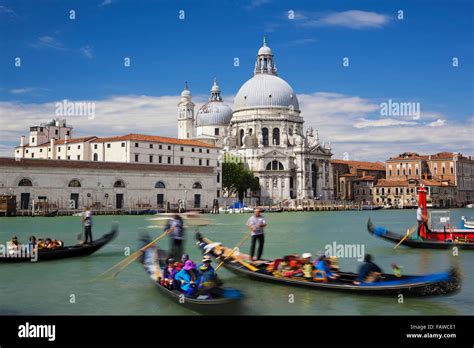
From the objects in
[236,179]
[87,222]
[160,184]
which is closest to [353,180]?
[236,179]

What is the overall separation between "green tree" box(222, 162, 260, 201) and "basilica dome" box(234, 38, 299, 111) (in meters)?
9.75

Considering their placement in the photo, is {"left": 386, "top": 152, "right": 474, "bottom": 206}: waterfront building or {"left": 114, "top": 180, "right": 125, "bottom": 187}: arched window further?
{"left": 386, "top": 152, "right": 474, "bottom": 206}: waterfront building

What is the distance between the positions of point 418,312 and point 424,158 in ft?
192

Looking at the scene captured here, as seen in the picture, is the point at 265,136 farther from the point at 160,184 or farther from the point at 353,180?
the point at 160,184

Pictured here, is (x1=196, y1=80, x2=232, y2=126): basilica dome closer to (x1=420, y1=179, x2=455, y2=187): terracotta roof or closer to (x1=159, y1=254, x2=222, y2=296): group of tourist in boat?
(x1=420, y1=179, x2=455, y2=187): terracotta roof

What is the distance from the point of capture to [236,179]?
5253cm

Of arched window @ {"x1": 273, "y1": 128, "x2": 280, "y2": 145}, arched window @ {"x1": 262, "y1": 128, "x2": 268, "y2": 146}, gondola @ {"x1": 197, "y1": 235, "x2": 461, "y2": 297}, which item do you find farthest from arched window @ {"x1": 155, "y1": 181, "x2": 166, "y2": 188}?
gondola @ {"x1": 197, "y1": 235, "x2": 461, "y2": 297}

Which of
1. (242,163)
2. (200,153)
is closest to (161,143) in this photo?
(200,153)

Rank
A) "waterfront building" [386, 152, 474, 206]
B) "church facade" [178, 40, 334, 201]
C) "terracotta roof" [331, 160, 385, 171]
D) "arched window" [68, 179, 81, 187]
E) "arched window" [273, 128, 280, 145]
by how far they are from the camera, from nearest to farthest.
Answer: "arched window" [68, 179, 81, 187] < "church facade" [178, 40, 334, 201] < "arched window" [273, 128, 280, 145] < "waterfront building" [386, 152, 474, 206] < "terracotta roof" [331, 160, 385, 171]

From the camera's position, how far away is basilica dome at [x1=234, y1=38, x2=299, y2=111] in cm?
6238

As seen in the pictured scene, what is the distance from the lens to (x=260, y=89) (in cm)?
6253

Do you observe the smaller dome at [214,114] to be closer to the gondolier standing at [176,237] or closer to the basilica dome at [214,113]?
the basilica dome at [214,113]

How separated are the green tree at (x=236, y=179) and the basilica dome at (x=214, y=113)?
39.7 feet

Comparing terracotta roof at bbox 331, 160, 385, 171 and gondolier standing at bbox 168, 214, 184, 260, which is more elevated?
terracotta roof at bbox 331, 160, 385, 171
